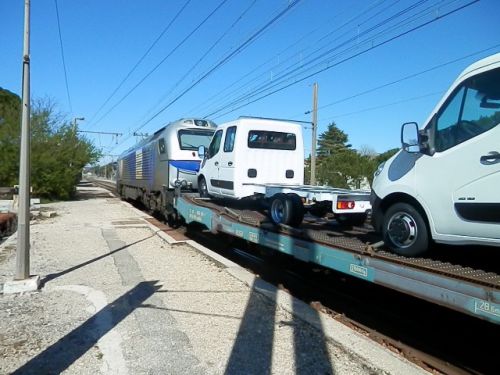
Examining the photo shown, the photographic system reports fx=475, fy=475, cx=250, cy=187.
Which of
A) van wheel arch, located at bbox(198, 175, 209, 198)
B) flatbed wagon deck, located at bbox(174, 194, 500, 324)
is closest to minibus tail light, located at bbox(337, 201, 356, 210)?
flatbed wagon deck, located at bbox(174, 194, 500, 324)

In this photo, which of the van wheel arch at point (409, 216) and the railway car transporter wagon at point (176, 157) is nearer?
the van wheel arch at point (409, 216)

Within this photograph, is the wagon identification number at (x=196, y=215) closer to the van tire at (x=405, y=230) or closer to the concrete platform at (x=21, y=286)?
the concrete platform at (x=21, y=286)

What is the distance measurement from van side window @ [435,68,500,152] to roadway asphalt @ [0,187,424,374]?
7.13 feet

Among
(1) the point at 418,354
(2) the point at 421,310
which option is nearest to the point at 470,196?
(1) the point at 418,354

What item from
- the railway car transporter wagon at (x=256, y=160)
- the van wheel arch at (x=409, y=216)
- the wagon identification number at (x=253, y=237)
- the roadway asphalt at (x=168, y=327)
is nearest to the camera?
the roadway asphalt at (x=168, y=327)

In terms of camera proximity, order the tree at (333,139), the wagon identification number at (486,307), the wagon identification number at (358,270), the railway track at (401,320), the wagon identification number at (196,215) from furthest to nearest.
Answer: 1. the tree at (333,139)
2. the wagon identification number at (196,215)
3. the railway track at (401,320)
4. the wagon identification number at (358,270)
5. the wagon identification number at (486,307)

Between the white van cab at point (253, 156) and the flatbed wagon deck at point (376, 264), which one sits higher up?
the white van cab at point (253, 156)

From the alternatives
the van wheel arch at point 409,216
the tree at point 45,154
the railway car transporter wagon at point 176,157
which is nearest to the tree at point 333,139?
the tree at point 45,154

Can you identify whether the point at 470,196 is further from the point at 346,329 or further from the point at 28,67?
the point at 28,67

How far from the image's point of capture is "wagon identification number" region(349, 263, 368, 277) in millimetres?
4910

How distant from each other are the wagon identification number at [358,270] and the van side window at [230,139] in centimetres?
501

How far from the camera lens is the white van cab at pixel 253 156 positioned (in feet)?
30.8

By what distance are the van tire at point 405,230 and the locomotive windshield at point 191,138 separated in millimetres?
10275

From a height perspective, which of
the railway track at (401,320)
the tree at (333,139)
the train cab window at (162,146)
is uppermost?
the tree at (333,139)
